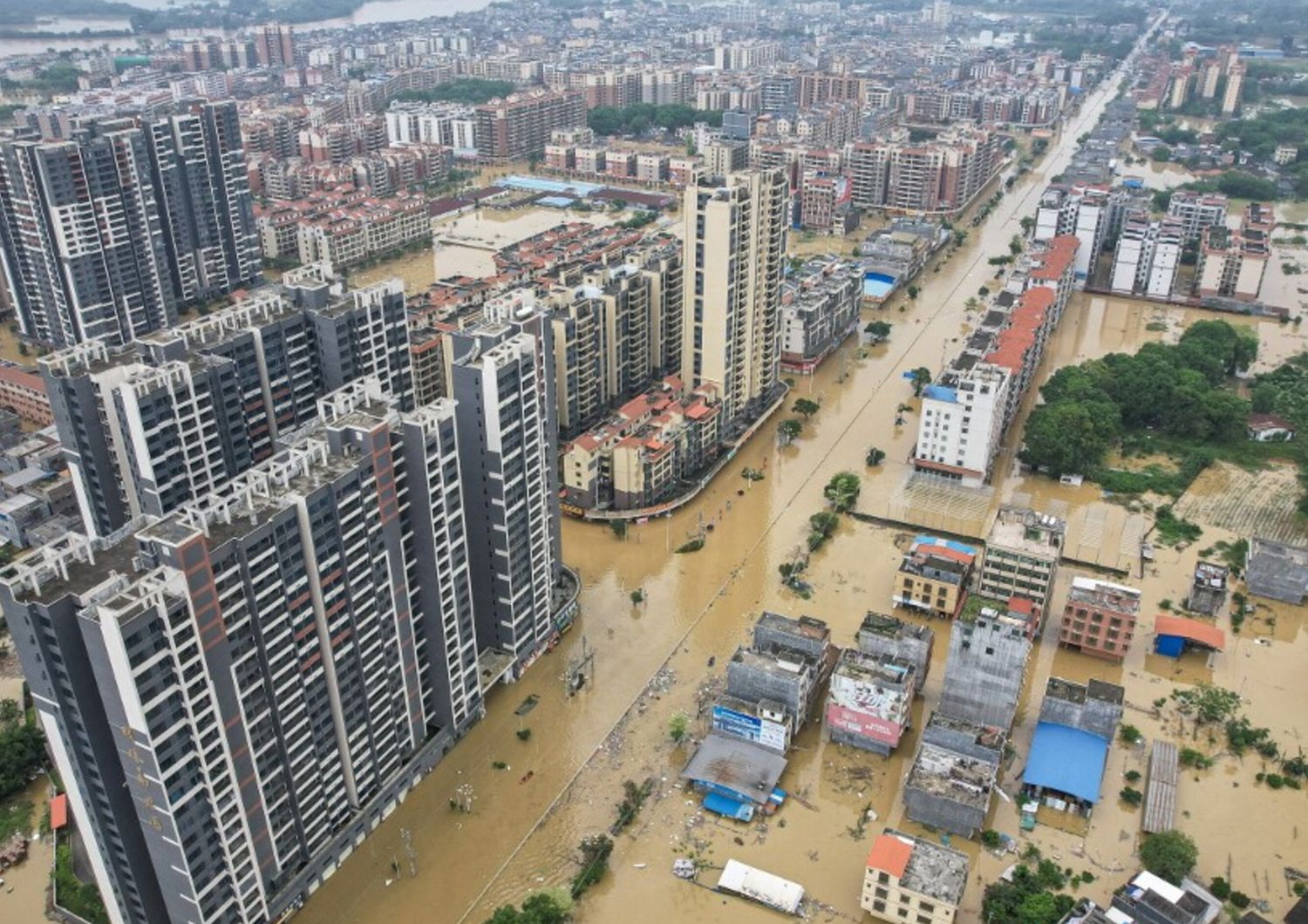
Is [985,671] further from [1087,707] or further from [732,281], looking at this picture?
[732,281]

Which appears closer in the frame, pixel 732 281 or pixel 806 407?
pixel 732 281

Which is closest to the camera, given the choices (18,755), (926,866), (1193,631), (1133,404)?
(926,866)

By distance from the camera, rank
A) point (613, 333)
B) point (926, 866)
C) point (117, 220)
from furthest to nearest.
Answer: point (117, 220)
point (613, 333)
point (926, 866)

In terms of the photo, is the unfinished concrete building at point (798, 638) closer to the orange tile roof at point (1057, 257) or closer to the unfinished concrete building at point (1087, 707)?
the unfinished concrete building at point (1087, 707)

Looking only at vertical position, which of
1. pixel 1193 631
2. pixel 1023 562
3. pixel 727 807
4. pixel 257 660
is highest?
pixel 257 660

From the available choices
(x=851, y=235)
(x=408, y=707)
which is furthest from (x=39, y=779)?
(x=851, y=235)

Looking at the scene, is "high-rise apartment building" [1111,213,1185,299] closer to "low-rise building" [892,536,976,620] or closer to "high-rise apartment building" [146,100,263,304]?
"low-rise building" [892,536,976,620]

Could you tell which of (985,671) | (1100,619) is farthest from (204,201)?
(1100,619)
